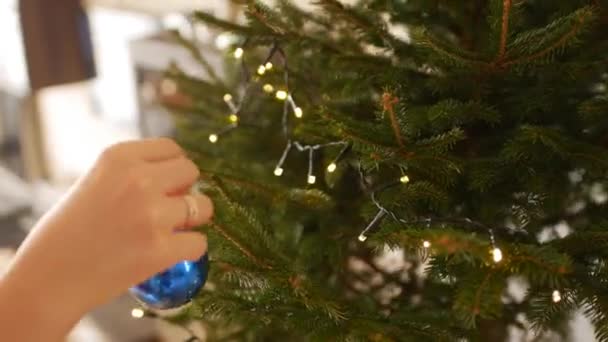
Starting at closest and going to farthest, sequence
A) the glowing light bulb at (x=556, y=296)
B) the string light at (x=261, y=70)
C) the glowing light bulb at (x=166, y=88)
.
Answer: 1. the glowing light bulb at (x=556, y=296)
2. the string light at (x=261, y=70)
3. the glowing light bulb at (x=166, y=88)

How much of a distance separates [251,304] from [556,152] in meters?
0.34

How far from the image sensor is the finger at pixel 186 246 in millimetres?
569

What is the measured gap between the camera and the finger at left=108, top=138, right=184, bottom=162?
0.58 meters

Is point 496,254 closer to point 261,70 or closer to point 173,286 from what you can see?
point 173,286

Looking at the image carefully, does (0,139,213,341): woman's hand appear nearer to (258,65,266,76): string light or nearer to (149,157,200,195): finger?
(149,157,200,195): finger

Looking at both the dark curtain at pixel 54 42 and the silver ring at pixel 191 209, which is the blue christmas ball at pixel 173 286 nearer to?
the silver ring at pixel 191 209

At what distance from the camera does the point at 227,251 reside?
73 cm

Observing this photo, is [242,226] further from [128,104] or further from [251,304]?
[128,104]

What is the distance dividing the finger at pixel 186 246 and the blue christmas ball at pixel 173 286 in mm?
32

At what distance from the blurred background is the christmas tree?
815 mm

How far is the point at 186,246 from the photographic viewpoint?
1.89ft

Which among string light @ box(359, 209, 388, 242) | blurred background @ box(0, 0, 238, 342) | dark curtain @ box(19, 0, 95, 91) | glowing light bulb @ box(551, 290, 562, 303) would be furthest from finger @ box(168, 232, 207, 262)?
dark curtain @ box(19, 0, 95, 91)

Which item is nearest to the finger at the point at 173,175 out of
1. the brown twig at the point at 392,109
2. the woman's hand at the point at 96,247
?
the woman's hand at the point at 96,247

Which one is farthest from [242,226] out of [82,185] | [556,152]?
[556,152]
